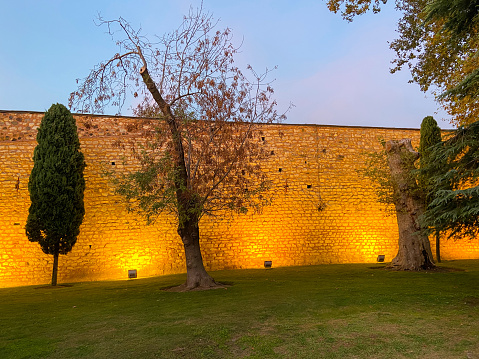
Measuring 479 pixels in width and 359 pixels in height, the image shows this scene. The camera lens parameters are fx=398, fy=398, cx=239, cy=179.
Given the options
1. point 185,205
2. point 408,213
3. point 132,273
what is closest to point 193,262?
point 185,205

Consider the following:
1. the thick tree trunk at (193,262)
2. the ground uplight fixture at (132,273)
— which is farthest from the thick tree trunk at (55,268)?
the thick tree trunk at (193,262)

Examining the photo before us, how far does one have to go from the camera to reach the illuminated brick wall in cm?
1179

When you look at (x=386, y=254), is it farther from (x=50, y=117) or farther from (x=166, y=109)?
(x=50, y=117)

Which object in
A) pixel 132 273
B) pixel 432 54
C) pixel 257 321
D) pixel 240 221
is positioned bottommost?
pixel 257 321

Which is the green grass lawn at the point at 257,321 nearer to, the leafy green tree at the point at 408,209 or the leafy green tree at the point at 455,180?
the leafy green tree at the point at 455,180

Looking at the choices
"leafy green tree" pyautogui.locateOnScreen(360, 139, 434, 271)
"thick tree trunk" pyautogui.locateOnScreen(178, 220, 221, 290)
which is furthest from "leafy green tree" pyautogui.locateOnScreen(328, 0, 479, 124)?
"thick tree trunk" pyautogui.locateOnScreen(178, 220, 221, 290)

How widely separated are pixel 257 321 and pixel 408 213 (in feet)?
25.5

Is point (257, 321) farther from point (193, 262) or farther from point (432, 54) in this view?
point (432, 54)

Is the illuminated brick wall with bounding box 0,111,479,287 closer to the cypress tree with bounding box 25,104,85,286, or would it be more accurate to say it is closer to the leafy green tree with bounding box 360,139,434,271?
the cypress tree with bounding box 25,104,85,286

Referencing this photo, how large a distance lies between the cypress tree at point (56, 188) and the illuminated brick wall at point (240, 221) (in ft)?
3.11

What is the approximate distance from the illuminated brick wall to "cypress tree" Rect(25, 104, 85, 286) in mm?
948

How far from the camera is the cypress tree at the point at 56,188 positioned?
10.7 m

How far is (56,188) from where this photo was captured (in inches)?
425

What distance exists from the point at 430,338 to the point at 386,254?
1080 centimetres
